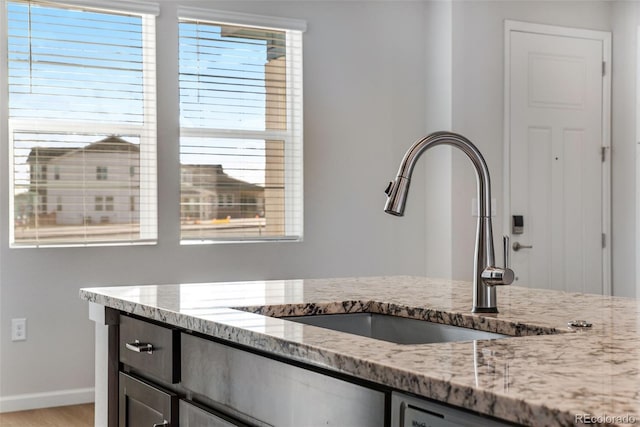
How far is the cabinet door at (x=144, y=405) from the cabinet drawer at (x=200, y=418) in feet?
0.14

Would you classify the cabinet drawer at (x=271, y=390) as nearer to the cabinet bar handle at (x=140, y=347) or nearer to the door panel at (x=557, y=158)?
the cabinet bar handle at (x=140, y=347)

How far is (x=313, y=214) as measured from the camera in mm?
5047

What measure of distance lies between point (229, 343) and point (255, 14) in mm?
3535

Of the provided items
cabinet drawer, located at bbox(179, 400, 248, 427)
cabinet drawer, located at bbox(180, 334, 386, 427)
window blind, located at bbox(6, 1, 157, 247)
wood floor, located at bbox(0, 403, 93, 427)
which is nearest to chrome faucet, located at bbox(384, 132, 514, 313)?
cabinet drawer, located at bbox(180, 334, 386, 427)

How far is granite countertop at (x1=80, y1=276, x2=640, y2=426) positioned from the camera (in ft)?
3.15

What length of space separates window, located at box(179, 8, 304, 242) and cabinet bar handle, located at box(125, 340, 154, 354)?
8.65 ft

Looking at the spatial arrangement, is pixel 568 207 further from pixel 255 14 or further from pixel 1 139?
pixel 1 139

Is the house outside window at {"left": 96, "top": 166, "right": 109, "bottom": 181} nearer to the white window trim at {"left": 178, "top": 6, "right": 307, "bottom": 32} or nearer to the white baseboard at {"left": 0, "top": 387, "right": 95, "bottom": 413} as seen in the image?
the white window trim at {"left": 178, "top": 6, "right": 307, "bottom": 32}

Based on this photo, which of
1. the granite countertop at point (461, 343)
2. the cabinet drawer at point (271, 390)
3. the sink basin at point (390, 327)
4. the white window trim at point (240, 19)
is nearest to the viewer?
the granite countertop at point (461, 343)

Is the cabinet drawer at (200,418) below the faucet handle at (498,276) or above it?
below

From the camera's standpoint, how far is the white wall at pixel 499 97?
511 cm

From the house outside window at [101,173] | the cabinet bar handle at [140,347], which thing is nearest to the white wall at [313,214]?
the house outside window at [101,173]

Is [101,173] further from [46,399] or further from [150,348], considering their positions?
[150,348]

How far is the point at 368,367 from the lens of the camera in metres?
1.18
